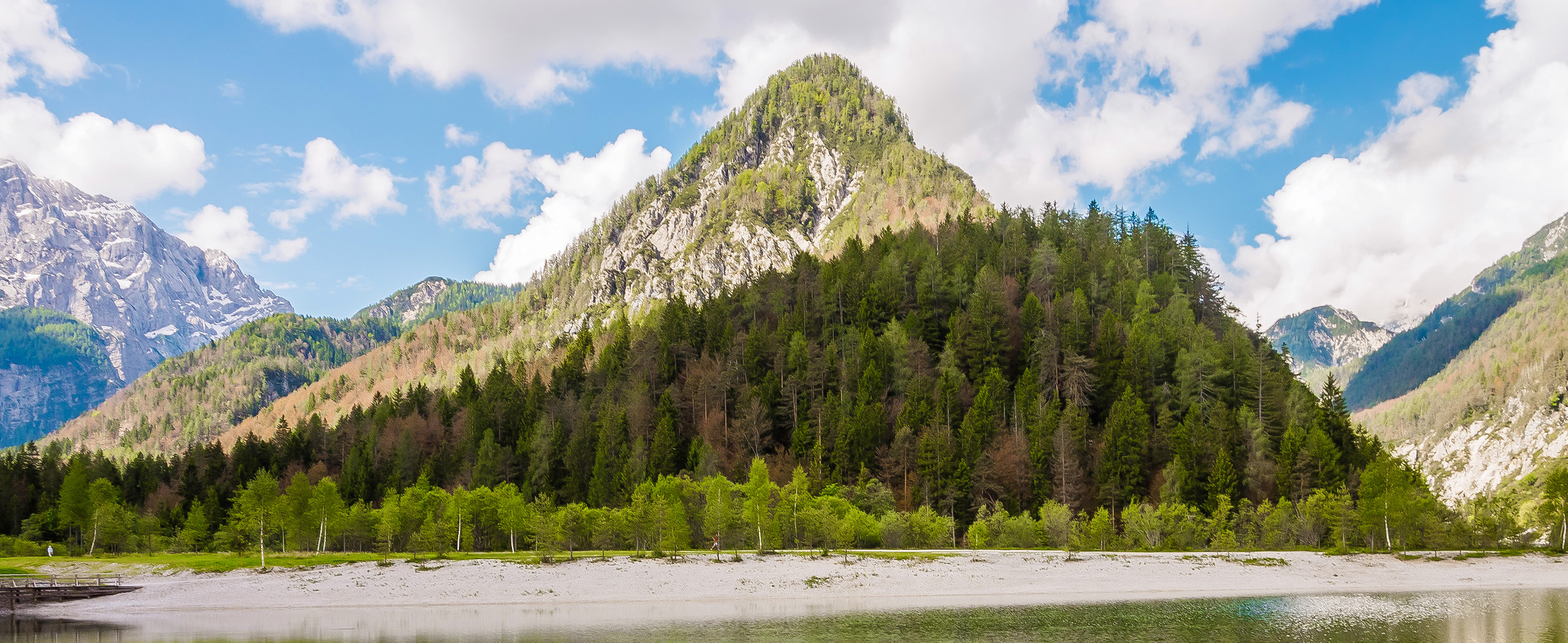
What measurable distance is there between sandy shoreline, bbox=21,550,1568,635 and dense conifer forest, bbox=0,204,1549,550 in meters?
8.24

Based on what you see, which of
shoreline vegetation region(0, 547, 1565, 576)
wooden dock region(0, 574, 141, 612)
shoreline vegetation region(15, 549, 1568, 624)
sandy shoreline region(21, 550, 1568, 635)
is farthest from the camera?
shoreline vegetation region(0, 547, 1565, 576)

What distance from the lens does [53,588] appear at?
227ft

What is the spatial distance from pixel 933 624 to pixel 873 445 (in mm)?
60431

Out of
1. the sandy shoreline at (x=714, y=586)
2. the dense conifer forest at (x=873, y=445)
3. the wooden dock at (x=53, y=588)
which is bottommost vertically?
the sandy shoreline at (x=714, y=586)

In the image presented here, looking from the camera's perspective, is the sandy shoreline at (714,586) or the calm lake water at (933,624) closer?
the calm lake water at (933,624)

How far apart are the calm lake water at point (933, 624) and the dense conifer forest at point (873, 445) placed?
23.1 meters

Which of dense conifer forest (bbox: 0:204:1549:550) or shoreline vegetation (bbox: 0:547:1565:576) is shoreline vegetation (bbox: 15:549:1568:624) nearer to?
shoreline vegetation (bbox: 0:547:1565:576)

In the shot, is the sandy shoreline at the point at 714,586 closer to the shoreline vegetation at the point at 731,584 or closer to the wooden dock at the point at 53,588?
the shoreline vegetation at the point at 731,584

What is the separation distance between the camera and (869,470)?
111188mm

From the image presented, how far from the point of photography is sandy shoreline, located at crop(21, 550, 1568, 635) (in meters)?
61.4

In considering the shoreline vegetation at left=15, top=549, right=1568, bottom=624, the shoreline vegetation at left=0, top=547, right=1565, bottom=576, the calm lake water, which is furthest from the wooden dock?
the calm lake water

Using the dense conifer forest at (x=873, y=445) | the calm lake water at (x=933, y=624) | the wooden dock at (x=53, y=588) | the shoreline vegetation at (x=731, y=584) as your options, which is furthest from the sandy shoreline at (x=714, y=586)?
the dense conifer forest at (x=873, y=445)

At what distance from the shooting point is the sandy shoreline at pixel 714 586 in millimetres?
61406

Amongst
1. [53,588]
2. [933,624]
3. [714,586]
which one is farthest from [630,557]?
[53,588]
